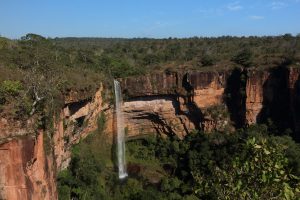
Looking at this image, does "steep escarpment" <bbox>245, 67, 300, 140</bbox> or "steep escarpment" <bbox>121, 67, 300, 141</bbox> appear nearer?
"steep escarpment" <bbox>245, 67, 300, 140</bbox>

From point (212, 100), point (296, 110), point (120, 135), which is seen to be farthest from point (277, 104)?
point (120, 135)

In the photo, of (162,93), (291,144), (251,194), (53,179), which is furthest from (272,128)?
(251,194)

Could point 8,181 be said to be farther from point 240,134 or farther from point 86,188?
point 240,134

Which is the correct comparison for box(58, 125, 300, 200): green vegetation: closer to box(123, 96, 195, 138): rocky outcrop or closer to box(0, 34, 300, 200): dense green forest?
box(0, 34, 300, 200): dense green forest

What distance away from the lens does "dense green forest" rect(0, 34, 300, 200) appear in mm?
5754

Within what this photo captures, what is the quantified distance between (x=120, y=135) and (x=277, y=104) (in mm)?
10691

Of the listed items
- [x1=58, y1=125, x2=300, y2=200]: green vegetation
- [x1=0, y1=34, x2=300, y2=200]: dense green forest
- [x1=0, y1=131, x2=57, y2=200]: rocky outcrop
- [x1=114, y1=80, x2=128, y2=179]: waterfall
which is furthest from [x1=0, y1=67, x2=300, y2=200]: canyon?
[x1=0, y1=131, x2=57, y2=200]: rocky outcrop

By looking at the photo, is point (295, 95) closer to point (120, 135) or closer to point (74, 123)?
point (120, 135)

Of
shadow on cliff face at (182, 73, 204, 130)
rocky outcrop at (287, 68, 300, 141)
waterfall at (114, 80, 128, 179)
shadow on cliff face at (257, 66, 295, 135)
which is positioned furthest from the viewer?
shadow on cliff face at (182, 73, 204, 130)

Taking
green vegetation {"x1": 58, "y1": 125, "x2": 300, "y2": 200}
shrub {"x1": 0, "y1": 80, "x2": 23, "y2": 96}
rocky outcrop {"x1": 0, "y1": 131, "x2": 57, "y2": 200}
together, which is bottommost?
green vegetation {"x1": 58, "y1": 125, "x2": 300, "y2": 200}

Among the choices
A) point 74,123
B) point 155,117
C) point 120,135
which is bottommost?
point 120,135

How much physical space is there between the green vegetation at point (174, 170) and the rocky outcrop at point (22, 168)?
5.31m

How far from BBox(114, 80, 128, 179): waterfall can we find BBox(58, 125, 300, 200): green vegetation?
0.49m

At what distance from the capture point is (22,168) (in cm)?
1398
